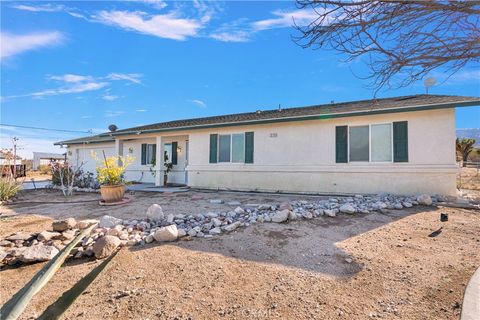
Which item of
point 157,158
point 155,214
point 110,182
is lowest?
point 155,214

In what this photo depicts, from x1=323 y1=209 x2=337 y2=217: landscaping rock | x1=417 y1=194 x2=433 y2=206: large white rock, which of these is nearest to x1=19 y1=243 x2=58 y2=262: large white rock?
x1=323 y1=209 x2=337 y2=217: landscaping rock

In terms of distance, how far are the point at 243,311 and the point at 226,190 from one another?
893 centimetres

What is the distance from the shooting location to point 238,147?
11258 millimetres

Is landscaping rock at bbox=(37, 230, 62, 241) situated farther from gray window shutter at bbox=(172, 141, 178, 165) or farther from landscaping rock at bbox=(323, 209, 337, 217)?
gray window shutter at bbox=(172, 141, 178, 165)

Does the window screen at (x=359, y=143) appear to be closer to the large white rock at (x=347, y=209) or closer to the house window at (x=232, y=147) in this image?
the large white rock at (x=347, y=209)

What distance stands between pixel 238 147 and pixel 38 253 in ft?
27.7

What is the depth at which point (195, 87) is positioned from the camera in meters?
18.3

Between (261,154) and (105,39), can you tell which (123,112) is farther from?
(261,154)

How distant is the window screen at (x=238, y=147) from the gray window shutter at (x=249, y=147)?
17cm

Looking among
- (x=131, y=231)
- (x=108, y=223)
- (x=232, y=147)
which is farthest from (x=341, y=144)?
(x=108, y=223)

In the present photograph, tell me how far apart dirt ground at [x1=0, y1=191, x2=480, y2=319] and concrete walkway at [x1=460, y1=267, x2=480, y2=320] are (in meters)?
0.07

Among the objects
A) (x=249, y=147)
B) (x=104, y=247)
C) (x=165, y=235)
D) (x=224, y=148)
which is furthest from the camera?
(x=224, y=148)

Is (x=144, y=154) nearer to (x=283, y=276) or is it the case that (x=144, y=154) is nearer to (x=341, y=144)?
(x=341, y=144)

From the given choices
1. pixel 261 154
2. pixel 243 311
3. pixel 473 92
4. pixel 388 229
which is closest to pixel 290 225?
pixel 388 229
